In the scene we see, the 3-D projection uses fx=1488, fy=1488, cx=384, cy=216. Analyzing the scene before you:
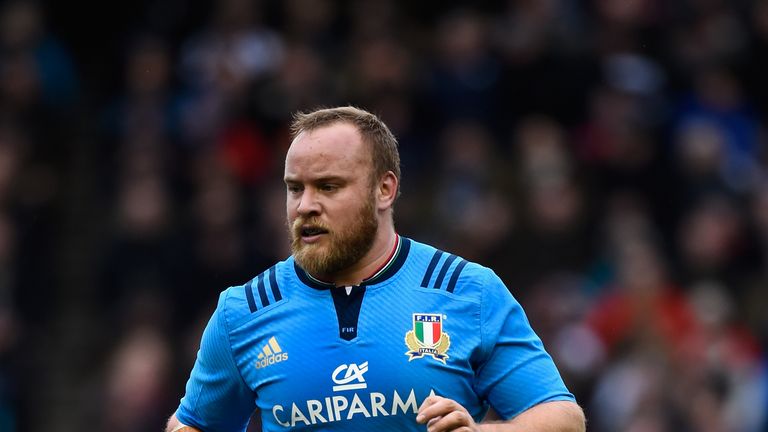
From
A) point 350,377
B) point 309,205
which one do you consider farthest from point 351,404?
point 309,205

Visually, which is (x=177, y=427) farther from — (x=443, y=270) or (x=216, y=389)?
(x=443, y=270)

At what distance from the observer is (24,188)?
14.1 meters

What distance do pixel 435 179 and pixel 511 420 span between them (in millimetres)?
7918

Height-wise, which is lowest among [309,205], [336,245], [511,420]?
[511,420]

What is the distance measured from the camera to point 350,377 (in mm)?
5508

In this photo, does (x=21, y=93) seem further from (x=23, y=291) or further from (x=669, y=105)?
(x=669, y=105)

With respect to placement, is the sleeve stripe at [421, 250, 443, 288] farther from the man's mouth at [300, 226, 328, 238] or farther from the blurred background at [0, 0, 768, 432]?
the blurred background at [0, 0, 768, 432]

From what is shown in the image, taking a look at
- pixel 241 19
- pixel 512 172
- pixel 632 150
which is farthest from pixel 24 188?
pixel 632 150

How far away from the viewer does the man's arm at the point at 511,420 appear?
5098 millimetres

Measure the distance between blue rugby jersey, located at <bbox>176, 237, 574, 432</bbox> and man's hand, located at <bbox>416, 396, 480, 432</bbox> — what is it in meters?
0.33

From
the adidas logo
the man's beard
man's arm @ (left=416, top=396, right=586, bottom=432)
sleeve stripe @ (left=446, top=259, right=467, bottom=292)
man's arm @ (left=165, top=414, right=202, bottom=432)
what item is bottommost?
man's arm @ (left=165, top=414, right=202, bottom=432)

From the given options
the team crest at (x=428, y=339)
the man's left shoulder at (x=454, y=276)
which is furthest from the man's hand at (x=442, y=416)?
the man's left shoulder at (x=454, y=276)

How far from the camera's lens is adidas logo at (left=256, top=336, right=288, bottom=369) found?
5629 millimetres

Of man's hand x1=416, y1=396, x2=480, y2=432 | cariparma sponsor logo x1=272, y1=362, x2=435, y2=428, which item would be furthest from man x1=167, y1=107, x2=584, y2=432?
man's hand x1=416, y1=396, x2=480, y2=432
